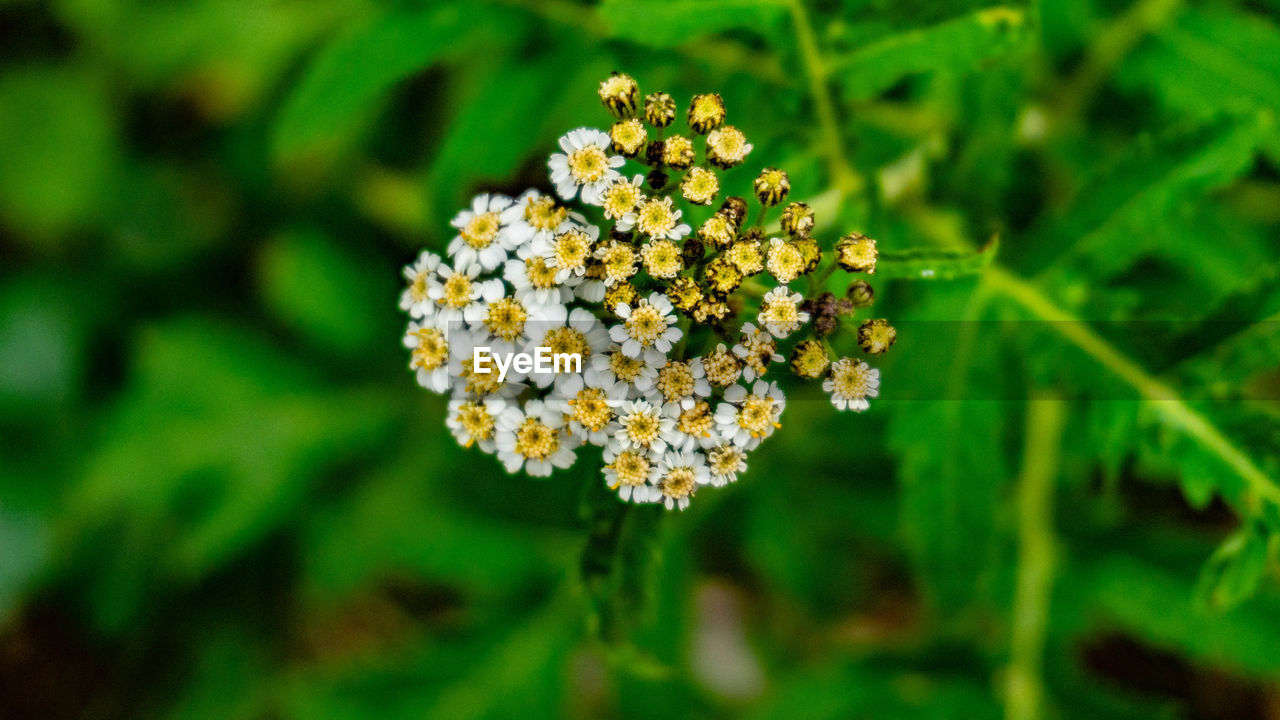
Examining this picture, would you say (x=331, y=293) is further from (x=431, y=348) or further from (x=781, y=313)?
(x=781, y=313)

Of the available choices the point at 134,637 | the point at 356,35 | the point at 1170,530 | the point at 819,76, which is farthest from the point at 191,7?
the point at 1170,530

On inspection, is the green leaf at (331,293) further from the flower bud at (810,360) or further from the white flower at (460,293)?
the flower bud at (810,360)

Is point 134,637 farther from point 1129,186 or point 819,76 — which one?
point 1129,186

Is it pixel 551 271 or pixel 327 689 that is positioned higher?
pixel 551 271

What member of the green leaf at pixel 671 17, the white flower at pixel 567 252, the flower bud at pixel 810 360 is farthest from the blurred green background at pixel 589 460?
the white flower at pixel 567 252

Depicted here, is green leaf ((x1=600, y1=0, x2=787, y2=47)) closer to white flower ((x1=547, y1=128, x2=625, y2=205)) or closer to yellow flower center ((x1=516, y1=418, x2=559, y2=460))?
white flower ((x1=547, y1=128, x2=625, y2=205))

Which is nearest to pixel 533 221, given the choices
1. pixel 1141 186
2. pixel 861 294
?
pixel 861 294

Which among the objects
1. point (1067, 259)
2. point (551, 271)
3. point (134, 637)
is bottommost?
point (134, 637)
